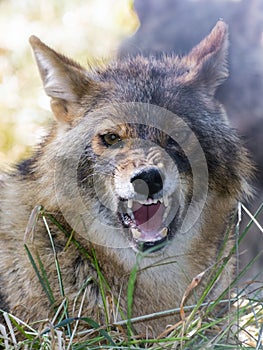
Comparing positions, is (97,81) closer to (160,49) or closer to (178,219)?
(178,219)

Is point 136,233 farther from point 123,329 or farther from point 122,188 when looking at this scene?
point 123,329

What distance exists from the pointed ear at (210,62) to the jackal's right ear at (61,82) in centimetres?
56

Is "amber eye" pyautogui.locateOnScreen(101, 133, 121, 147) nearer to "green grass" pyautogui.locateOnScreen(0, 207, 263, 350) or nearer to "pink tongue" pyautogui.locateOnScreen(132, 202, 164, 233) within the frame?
"pink tongue" pyautogui.locateOnScreen(132, 202, 164, 233)

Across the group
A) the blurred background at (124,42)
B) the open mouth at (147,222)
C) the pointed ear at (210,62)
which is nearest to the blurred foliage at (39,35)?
the blurred background at (124,42)

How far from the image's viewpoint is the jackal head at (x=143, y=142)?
10.9ft

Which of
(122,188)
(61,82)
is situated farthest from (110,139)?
(61,82)

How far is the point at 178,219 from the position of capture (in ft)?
11.5

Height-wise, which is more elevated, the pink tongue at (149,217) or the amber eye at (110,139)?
the amber eye at (110,139)

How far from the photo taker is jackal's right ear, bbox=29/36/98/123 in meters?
3.59

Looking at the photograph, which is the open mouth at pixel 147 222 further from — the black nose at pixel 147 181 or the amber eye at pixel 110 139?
the amber eye at pixel 110 139

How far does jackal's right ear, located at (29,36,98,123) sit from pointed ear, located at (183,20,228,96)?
0.56 m

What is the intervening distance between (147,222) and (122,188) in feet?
0.70

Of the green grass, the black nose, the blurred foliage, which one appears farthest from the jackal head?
the blurred foliage

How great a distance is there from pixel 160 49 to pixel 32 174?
1.90m
